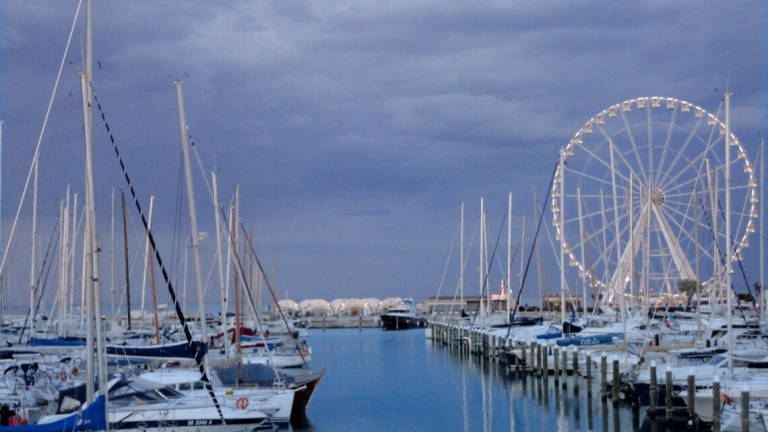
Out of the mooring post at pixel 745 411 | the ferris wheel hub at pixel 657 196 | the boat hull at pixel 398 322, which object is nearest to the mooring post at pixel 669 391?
the mooring post at pixel 745 411

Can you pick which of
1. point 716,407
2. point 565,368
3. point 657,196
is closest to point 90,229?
point 716,407

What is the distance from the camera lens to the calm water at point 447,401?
3716cm

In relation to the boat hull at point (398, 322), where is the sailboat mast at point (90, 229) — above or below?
above

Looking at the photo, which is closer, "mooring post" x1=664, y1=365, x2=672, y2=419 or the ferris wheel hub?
"mooring post" x1=664, y1=365, x2=672, y2=419

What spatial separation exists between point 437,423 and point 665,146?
31.5 meters

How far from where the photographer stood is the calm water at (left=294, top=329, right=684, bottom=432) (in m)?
37.2

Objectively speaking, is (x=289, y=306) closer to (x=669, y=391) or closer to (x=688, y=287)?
(x=688, y=287)

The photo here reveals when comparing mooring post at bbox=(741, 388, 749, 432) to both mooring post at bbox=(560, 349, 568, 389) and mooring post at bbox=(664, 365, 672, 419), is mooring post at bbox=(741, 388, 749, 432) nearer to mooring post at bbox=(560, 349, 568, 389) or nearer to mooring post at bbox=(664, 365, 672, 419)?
mooring post at bbox=(664, 365, 672, 419)

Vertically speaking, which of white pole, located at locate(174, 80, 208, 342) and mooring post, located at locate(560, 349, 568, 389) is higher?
white pole, located at locate(174, 80, 208, 342)

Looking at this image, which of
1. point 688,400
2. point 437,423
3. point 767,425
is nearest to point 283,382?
point 437,423

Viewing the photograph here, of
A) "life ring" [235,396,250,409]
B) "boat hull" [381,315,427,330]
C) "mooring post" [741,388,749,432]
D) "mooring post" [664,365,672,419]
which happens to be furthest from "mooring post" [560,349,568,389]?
"boat hull" [381,315,427,330]

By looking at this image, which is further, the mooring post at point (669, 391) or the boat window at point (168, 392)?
the mooring post at point (669, 391)

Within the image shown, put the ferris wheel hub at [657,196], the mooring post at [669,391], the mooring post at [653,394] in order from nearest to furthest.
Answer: the mooring post at [669,391]
the mooring post at [653,394]
the ferris wheel hub at [657,196]

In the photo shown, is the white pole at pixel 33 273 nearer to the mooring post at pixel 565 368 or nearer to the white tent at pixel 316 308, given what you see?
the mooring post at pixel 565 368
